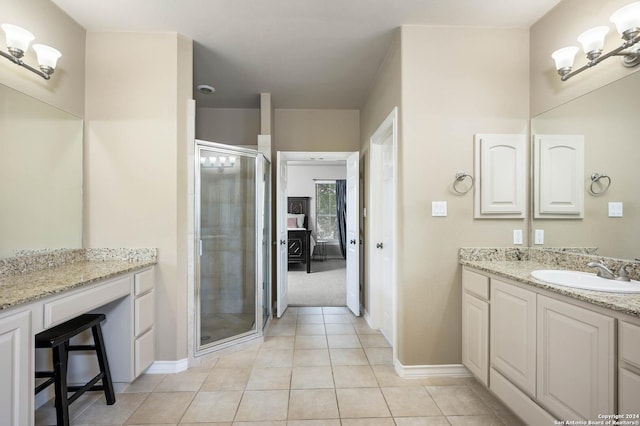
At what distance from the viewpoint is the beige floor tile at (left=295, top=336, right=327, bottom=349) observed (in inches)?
111

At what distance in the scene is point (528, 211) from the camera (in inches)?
91.5

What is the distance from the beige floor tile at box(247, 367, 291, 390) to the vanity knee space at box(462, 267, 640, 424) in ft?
4.49

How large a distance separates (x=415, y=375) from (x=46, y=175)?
305 centimetres

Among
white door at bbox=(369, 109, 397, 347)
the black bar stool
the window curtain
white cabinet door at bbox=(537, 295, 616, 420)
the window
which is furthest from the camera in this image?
the window

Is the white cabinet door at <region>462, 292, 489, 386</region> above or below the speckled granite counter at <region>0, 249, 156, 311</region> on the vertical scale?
below

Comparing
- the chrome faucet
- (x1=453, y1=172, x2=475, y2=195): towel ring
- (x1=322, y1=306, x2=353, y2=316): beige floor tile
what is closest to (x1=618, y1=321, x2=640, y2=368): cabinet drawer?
the chrome faucet

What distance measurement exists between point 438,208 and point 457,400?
Result: 133cm

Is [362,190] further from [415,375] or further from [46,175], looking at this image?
[46,175]

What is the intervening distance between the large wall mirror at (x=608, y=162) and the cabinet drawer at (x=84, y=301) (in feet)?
9.84

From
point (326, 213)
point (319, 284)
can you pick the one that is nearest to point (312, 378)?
point (319, 284)

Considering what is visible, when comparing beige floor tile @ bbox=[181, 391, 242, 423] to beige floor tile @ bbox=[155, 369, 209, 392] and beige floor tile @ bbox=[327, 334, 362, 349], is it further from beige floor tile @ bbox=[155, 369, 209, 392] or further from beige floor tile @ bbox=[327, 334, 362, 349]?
beige floor tile @ bbox=[327, 334, 362, 349]

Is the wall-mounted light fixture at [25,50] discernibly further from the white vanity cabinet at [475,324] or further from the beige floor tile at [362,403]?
the white vanity cabinet at [475,324]

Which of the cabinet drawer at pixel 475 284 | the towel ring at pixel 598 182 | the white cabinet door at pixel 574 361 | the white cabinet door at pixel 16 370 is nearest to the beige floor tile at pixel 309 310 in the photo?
the cabinet drawer at pixel 475 284

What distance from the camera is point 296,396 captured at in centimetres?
203
